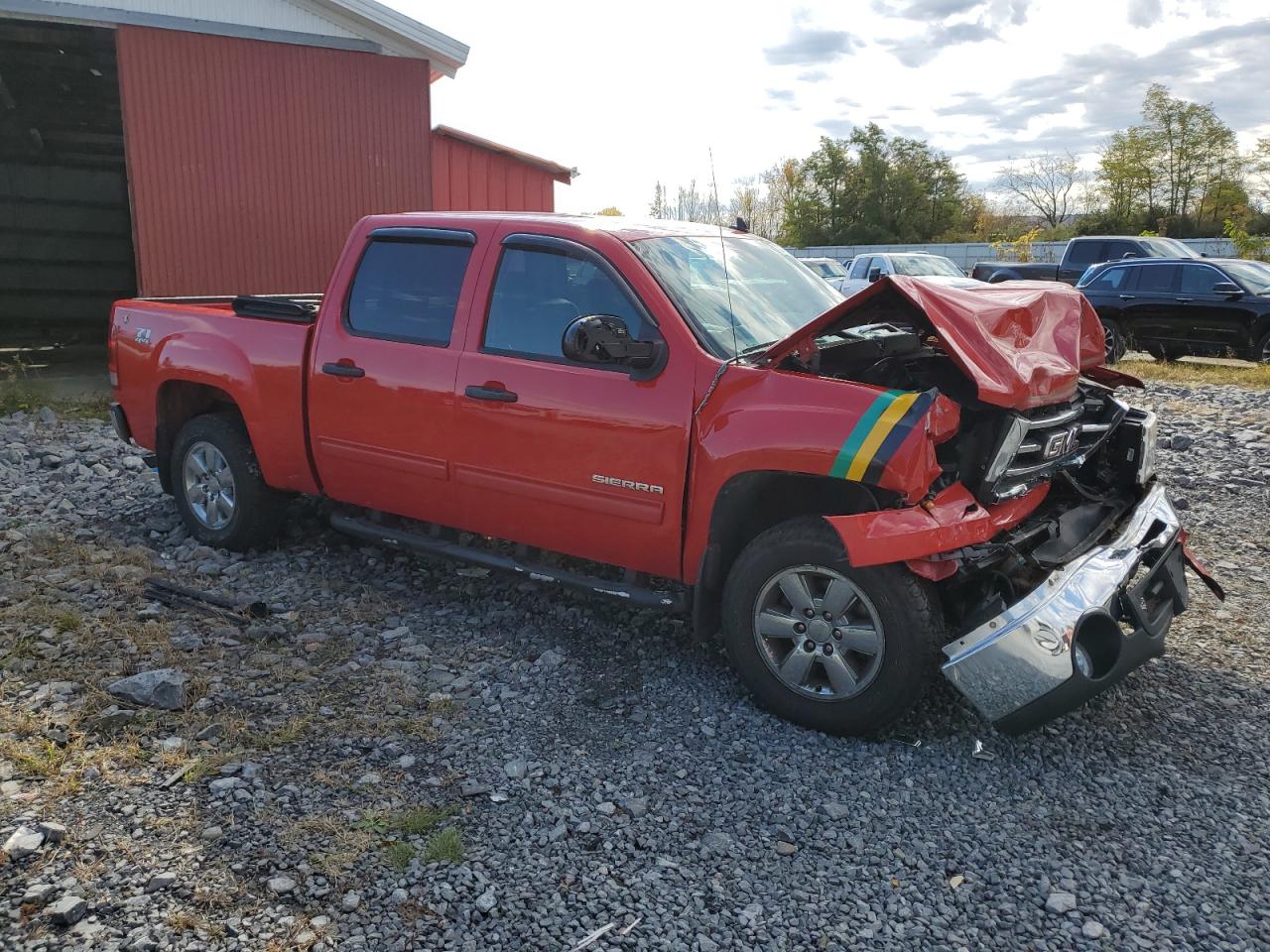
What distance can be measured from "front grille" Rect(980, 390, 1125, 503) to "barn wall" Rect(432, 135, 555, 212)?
34.9ft

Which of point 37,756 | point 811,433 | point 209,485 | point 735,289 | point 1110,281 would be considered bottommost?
point 37,756

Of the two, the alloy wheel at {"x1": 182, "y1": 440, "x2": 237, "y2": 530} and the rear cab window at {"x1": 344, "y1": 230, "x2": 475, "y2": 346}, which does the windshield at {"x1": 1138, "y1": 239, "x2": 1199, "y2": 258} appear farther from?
the alloy wheel at {"x1": 182, "y1": 440, "x2": 237, "y2": 530}

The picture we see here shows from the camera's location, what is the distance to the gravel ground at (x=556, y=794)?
2742mm

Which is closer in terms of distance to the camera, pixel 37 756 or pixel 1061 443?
pixel 37 756

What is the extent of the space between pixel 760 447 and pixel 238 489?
3.35 metres

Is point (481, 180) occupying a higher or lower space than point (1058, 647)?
higher

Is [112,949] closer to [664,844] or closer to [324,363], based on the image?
[664,844]

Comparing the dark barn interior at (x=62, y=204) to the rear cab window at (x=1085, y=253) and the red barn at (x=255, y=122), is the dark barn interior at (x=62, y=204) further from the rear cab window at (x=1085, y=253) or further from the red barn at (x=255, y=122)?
the rear cab window at (x=1085, y=253)

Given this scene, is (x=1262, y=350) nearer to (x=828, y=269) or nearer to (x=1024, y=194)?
(x=828, y=269)

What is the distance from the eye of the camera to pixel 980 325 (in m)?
3.61

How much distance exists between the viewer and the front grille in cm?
358

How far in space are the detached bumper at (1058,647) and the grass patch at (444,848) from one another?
1669 mm

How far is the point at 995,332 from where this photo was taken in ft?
12.1

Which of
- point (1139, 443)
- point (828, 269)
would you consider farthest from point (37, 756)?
point (828, 269)
